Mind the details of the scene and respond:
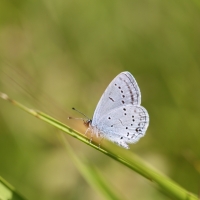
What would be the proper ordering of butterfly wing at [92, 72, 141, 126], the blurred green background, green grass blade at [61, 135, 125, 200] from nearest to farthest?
1. green grass blade at [61, 135, 125, 200]
2. butterfly wing at [92, 72, 141, 126]
3. the blurred green background

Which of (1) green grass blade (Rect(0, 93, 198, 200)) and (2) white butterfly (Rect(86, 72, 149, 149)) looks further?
(2) white butterfly (Rect(86, 72, 149, 149))

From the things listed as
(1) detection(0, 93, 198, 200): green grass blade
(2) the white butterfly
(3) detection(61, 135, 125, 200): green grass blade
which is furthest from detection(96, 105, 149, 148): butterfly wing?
(1) detection(0, 93, 198, 200): green grass blade

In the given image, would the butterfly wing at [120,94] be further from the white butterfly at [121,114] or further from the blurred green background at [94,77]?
the blurred green background at [94,77]

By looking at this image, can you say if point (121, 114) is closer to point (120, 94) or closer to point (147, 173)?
point (120, 94)

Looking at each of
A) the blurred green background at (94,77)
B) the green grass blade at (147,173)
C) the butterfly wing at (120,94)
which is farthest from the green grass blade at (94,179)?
the blurred green background at (94,77)

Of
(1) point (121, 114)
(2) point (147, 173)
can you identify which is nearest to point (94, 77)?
(1) point (121, 114)

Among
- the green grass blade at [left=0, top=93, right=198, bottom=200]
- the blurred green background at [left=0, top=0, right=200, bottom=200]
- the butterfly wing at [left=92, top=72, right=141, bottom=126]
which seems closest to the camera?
the green grass blade at [left=0, top=93, right=198, bottom=200]

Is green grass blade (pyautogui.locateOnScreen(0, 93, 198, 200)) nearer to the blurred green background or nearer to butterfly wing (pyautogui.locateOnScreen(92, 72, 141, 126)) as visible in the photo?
butterfly wing (pyautogui.locateOnScreen(92, 72, 141, 126))
